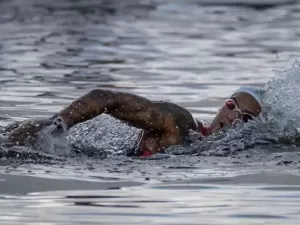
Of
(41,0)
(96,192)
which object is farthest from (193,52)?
A: (96,192)

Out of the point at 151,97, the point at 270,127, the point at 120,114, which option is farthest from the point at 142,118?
the point at 151,97

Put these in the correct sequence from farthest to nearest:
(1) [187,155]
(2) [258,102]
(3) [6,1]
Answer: (3) [6,1], (2) [258,102], (1) [187,155]

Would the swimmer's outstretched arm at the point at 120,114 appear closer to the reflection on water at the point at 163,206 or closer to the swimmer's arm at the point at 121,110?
the swimmer's arm at the point at 121,110

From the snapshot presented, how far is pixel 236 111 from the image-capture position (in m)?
11.3

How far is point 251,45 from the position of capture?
24.2m

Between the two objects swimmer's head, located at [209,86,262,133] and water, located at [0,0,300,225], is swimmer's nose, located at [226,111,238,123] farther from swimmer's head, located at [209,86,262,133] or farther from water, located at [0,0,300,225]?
water, located at [0,0,300,225]

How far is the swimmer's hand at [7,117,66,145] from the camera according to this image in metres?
10.2

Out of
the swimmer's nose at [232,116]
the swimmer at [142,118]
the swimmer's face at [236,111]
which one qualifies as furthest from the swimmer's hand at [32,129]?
the swimmer's nose at [232,116]

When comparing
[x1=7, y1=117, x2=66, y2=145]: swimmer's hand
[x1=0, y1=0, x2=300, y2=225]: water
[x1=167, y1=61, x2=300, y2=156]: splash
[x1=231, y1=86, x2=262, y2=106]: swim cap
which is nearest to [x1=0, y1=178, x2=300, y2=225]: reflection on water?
[x1=0, y1=0, x2=300, y2=225]: water

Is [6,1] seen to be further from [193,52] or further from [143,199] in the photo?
[143,199]

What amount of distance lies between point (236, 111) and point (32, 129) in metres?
2.06

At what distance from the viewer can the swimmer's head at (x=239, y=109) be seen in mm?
11242

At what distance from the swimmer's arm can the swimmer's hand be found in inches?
3.2

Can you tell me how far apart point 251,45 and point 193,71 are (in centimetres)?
472
